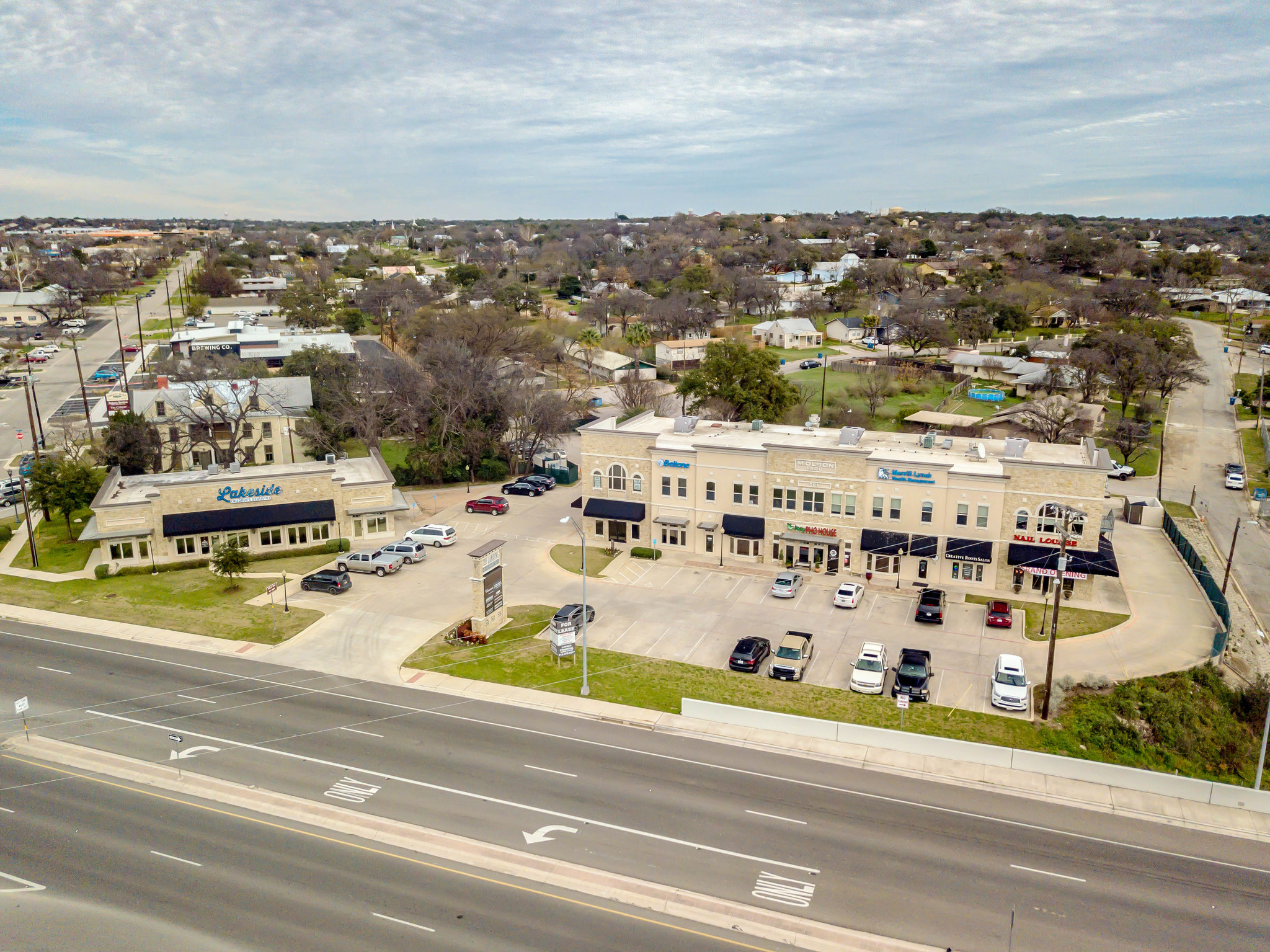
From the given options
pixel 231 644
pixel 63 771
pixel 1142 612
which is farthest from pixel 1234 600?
pixel 63 771

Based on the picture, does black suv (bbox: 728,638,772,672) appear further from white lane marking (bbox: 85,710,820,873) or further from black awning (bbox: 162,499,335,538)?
black awning (bbox: 162,499,335,538)

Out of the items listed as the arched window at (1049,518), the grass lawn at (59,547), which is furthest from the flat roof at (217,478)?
the arched window at (1049,518)

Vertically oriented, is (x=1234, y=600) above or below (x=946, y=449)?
below

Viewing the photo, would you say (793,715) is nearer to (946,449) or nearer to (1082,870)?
(1082,870)

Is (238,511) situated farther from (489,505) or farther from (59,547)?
(489,505)

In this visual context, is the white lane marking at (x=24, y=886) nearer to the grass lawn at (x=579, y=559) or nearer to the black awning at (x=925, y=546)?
the grass lawn at (x=579, y=559)

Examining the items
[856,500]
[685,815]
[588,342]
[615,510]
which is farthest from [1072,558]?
[588,342]
